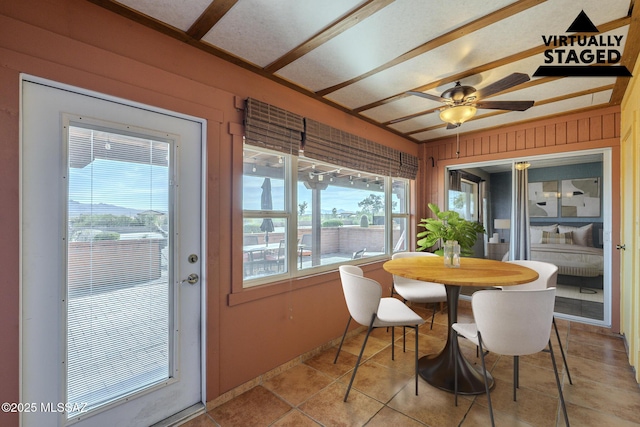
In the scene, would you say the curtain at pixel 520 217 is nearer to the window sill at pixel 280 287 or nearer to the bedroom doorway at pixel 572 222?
the bedroom doorway at pixel 572 222

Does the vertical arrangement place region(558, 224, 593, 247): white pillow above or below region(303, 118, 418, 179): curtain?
below

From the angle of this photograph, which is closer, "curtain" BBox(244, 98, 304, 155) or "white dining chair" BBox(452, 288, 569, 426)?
"white dining chair" BBox(452, 288, 569, 426)

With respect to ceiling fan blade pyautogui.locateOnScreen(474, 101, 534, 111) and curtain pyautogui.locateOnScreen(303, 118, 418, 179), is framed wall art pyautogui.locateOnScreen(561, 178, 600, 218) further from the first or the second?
ceiling fan blade pyautogui.locateOnScreen(474, 101, 534, 111)

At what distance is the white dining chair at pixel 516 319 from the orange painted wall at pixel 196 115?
1.51 m

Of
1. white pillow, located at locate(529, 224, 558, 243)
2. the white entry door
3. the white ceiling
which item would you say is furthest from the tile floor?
the white ceiling

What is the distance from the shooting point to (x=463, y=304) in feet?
13.1

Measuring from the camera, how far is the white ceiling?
1.54 metres

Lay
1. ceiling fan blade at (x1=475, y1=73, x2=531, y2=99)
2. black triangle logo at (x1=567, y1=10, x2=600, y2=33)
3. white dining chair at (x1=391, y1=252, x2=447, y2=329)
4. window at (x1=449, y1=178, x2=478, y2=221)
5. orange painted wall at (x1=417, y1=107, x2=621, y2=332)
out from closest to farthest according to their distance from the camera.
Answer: black triangle logo at (x1=567, y1=10, x2=600, y2=33), ceiling fan blade at (x1=475, y1=73, x2=531, y2=99), white dining chair at (x1=391, y1=252, x2=447, y2=329), orange painted wall at (x1=417, y1=107, x2=621, y2=332), window at (x1=449, y1=178, x2=478, y2=221)

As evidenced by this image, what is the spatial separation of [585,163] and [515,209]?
2.90ft

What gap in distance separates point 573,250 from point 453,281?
112 inches

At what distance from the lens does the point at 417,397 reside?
1994mm

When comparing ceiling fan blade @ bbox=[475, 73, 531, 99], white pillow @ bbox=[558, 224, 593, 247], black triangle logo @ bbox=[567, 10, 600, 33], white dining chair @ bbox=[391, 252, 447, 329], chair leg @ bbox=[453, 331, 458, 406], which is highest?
black triangle logo @ bbox=[567, 10, 600, 33]

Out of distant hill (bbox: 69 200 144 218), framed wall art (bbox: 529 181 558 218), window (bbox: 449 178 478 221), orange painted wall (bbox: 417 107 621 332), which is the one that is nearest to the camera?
distant hill (bbox: 69 200 144 218)

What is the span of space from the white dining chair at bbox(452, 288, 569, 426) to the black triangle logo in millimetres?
1646
